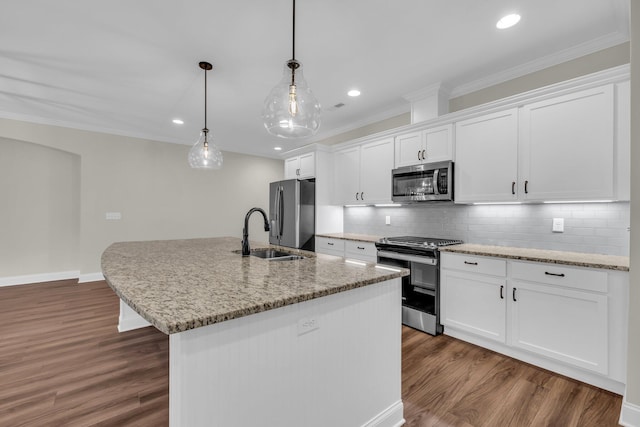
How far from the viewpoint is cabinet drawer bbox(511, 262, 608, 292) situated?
1940mm

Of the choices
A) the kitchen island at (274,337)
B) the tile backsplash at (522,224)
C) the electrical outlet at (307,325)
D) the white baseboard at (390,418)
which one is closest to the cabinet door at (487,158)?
the tile backsplash at (522,224)

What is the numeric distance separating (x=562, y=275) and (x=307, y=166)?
3.27 meters

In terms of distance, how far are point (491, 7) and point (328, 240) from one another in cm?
298

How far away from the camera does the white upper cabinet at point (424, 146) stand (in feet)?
9.95

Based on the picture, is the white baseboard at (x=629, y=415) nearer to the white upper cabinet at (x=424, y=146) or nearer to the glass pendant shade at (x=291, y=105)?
the white upper cabinet at (x=424, y=146)

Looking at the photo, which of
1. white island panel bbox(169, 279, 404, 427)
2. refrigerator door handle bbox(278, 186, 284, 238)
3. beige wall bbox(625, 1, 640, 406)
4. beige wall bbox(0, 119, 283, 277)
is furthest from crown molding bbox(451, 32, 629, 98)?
beige wall bbox(0, 119, 283, 277)

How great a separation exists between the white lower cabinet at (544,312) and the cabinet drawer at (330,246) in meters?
1.46

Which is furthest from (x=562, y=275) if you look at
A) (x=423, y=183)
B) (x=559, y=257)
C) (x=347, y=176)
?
(x=347, y=176)

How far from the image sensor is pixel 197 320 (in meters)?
0.88

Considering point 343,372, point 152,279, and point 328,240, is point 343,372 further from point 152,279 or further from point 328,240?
point 328,240

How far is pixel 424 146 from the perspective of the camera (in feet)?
10.6

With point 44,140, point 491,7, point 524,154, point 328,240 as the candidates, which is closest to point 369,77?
point 491,7

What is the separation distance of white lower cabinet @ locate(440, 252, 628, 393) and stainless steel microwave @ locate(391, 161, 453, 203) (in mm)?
699

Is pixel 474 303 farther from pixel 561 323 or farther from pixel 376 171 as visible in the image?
pixel 376 171
